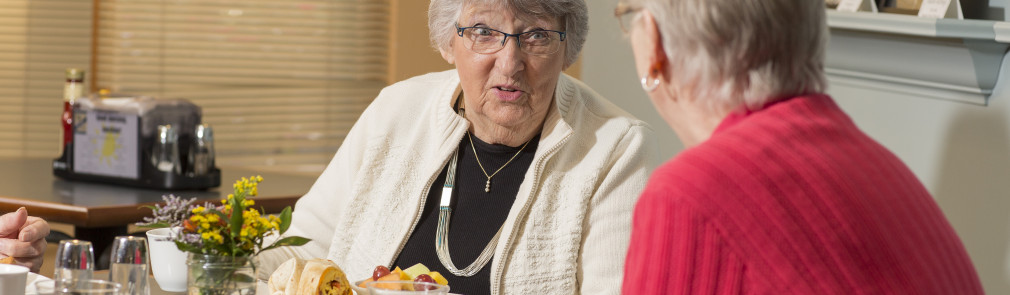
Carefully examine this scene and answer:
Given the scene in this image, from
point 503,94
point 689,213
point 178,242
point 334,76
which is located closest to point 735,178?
point 689,213

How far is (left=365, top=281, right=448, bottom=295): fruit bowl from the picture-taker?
1373mm

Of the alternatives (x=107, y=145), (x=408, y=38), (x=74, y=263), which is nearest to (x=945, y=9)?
(x=74, y=263)

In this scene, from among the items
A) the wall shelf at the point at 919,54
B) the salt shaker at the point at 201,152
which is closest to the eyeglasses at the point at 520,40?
the wall shelf at the point at 919,54

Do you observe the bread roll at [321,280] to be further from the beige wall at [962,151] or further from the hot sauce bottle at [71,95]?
the hot sauce bottle at [71,95]

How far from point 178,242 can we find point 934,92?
1.37m

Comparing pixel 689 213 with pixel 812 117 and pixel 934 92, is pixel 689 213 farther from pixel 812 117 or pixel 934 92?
pixel 934 92

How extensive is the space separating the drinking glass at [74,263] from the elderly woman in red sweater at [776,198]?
719 mm

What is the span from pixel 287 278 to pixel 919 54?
3.96ft

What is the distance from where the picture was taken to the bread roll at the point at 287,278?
1529 millimetres

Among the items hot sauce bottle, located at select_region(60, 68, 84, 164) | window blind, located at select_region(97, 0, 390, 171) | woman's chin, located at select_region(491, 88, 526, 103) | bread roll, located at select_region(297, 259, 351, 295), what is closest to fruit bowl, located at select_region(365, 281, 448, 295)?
bread roll, located at select_region(297, 259, 351, 295)

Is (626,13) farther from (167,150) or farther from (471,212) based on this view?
(167,150)

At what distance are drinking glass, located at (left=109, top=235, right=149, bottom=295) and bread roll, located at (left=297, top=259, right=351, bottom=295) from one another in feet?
0.71

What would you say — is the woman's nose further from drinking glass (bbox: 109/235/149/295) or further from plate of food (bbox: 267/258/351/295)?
drinking glass (bbox: 109/235/149/295)

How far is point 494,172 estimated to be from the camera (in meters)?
2.09
